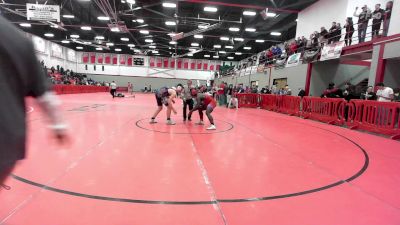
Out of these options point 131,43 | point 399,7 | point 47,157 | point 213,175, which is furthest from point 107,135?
point 131,43

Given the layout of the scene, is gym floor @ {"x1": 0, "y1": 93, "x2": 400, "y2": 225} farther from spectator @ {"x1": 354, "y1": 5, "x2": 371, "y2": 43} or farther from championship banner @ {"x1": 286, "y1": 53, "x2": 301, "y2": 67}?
championship banner @ {"x1": 286, "y1": 53, "x2": 301, "y2": 67}

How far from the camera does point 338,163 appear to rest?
481 cm

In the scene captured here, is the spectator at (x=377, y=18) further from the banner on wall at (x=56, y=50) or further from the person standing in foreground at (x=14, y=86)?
the banner on wall at (x=56, y=50)

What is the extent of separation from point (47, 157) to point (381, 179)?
5877mm

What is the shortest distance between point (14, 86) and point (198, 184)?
8.96 ft

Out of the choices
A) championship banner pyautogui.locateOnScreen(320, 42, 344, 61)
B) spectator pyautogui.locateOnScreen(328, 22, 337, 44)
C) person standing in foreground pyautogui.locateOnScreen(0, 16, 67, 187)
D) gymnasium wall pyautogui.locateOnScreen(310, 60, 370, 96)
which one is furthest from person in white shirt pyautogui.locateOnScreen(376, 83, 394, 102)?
person standing in foreground pyautogui.locateOnScreen(0, 16, 67, 187)

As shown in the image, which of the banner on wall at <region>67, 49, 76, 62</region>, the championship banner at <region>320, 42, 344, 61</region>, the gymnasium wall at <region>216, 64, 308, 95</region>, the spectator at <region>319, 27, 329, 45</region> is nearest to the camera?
the championship banner at <region>320, 42, 344, 61</region>

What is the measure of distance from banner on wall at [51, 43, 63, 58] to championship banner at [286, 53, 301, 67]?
36009 mm

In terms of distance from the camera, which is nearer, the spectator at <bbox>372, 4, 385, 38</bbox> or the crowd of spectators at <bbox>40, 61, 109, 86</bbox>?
the spectator at <bbox>372, 4, 385, 38</bbox>

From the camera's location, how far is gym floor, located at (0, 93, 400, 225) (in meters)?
2.64

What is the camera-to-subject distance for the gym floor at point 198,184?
8.66ft

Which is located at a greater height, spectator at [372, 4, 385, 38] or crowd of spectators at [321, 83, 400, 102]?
spectator at [372, 4, 385, 38]

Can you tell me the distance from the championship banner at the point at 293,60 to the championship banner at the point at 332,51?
300 cm

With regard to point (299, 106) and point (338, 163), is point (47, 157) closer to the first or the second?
point (338, 163)
